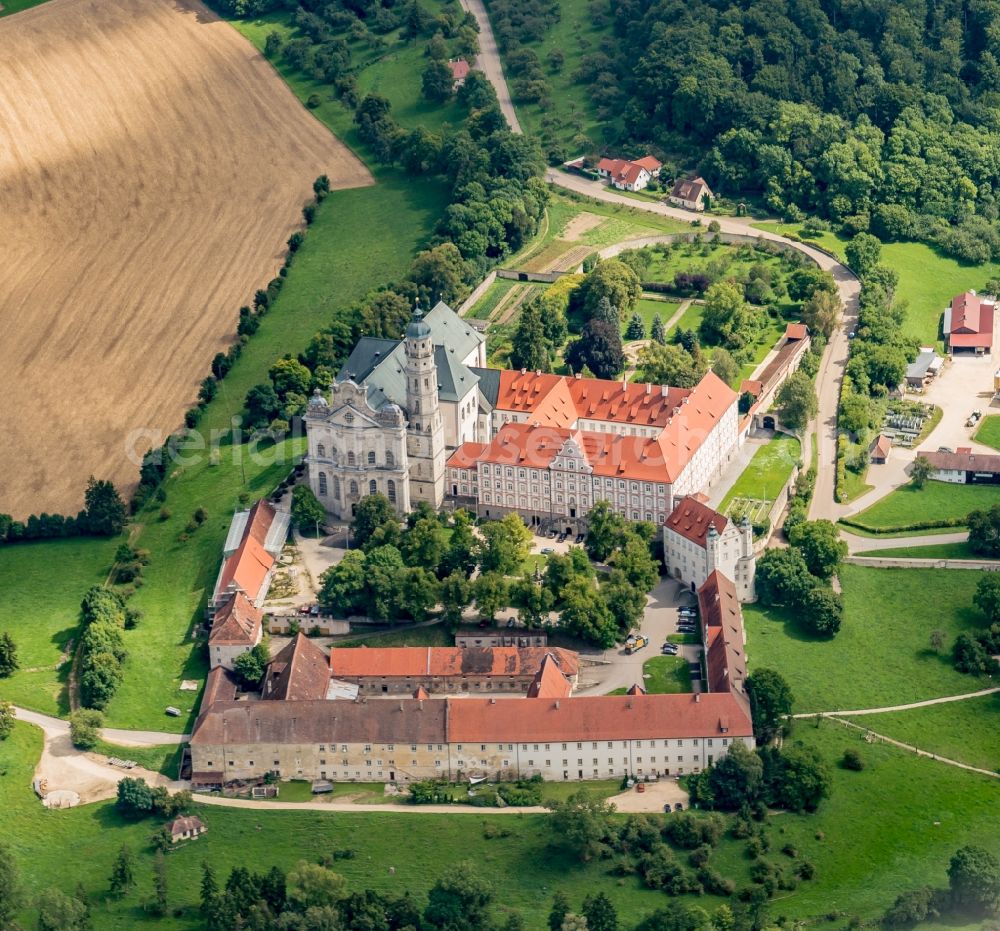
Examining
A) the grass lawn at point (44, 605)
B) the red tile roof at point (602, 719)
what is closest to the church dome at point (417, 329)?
the grass lawn at point (44, 605)

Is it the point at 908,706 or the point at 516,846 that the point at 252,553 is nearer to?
the point at 516,846

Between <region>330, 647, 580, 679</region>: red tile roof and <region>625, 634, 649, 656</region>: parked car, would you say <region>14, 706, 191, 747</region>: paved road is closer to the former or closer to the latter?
<region>330, 647, 580, 679</region>: red tile roof

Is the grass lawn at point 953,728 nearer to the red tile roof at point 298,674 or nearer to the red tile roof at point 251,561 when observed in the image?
the red tile roof at point 298,674

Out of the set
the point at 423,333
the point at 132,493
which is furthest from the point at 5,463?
the point at 423,333

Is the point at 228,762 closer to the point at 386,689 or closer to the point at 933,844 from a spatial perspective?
the point at 386,689

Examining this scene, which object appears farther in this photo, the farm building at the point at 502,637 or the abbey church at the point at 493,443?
→ the abbey church at the point at 493,443

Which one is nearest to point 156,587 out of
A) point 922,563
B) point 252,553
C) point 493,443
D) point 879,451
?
point 252,553
